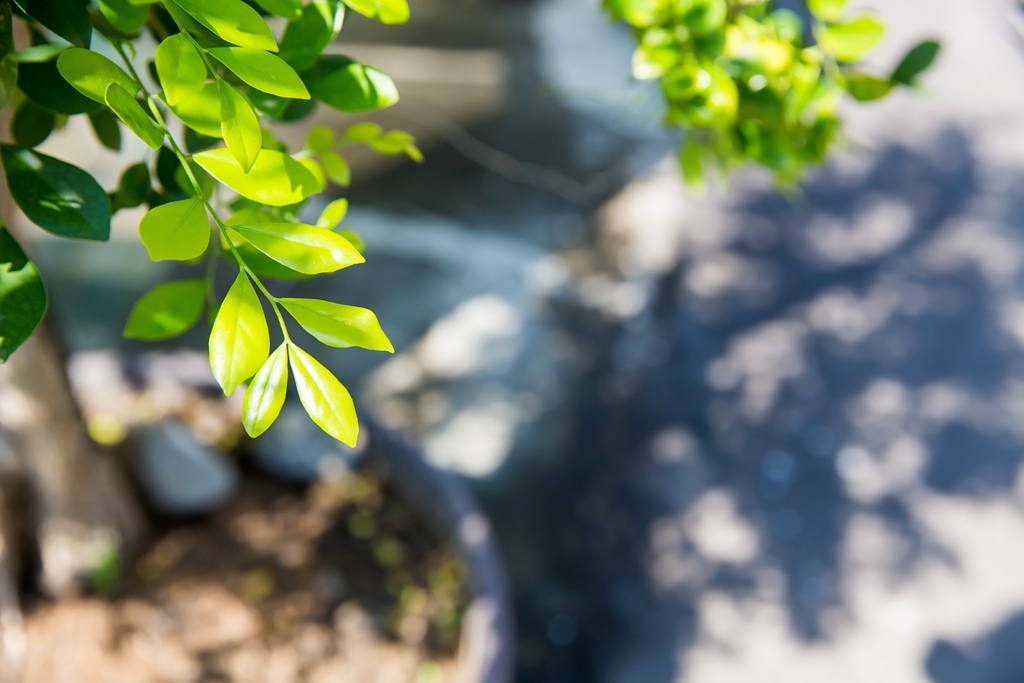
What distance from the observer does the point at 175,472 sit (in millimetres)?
1612

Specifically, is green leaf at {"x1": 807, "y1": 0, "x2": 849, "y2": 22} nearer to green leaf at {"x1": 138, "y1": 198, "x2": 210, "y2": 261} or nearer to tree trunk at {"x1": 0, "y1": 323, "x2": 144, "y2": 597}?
green leaf at {"x1": 138, "y1": 198, "x2": 210, "y2": 261}

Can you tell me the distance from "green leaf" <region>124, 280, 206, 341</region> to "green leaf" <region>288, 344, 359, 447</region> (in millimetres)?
128

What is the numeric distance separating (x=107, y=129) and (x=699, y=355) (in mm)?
2009

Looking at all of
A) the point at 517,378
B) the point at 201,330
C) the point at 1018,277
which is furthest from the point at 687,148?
the point at 1018,277

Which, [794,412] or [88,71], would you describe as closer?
[88,71]

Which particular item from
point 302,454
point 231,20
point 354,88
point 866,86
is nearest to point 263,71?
point 231,20

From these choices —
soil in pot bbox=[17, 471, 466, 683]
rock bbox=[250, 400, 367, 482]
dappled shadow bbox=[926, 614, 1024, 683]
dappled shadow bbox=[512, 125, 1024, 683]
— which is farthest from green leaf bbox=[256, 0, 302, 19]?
dappled shadow bbox=[926, 614, 1024, 683]

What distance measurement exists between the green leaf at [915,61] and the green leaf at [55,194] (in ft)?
2.06

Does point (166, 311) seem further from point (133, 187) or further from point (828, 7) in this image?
point (828, 7)

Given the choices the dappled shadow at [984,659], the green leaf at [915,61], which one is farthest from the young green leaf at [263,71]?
the dappled shadow at [984,659]

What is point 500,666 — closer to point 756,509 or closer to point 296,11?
point 756,509

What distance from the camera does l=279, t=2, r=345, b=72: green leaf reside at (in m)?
0.47

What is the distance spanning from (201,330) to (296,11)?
2211mm

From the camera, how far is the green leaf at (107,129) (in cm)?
58
